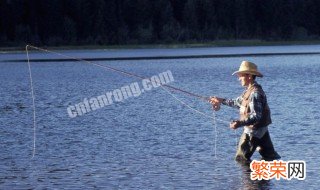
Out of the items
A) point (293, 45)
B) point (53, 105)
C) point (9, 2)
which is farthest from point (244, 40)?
point (53, 105)

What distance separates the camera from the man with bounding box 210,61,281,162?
15672 mm

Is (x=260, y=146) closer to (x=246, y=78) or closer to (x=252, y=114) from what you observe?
(x=252, y=114)

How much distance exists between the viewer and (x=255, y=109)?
51.4ft

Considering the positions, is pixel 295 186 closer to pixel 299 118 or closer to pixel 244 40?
pixel 299 118

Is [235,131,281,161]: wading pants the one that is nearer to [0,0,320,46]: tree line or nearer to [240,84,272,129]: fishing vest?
[240,84,272,129]: fishing vest

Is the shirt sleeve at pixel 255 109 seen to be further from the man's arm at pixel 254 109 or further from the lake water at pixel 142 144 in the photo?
the lake water at pixel 142 144

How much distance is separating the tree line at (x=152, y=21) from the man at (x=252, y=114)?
11417 centimetres

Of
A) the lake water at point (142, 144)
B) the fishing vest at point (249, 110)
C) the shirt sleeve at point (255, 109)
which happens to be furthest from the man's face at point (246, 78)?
the lake water at point (142, 144)

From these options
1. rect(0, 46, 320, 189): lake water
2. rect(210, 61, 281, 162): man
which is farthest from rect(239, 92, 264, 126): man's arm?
rect(0, 46, 320, 189): lake water

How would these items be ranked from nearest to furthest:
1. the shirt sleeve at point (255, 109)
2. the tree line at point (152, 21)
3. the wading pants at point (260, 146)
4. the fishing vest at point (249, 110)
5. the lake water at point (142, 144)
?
1. the shirt sleeve at point (255, 109)
2. the fishing vest at point (249, 110)
3. the lake water at point (142, 144)
4. the wading pants at point (260, 146)
5. the tree line at point (152, 21)

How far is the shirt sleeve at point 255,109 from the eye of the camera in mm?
15656

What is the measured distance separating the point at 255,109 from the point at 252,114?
112mm

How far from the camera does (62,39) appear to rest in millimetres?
131875

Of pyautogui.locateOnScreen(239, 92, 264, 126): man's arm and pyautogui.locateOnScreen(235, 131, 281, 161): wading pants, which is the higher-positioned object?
pyautogui.locateOnScreen(239, 92, 264, 126): man's arm
